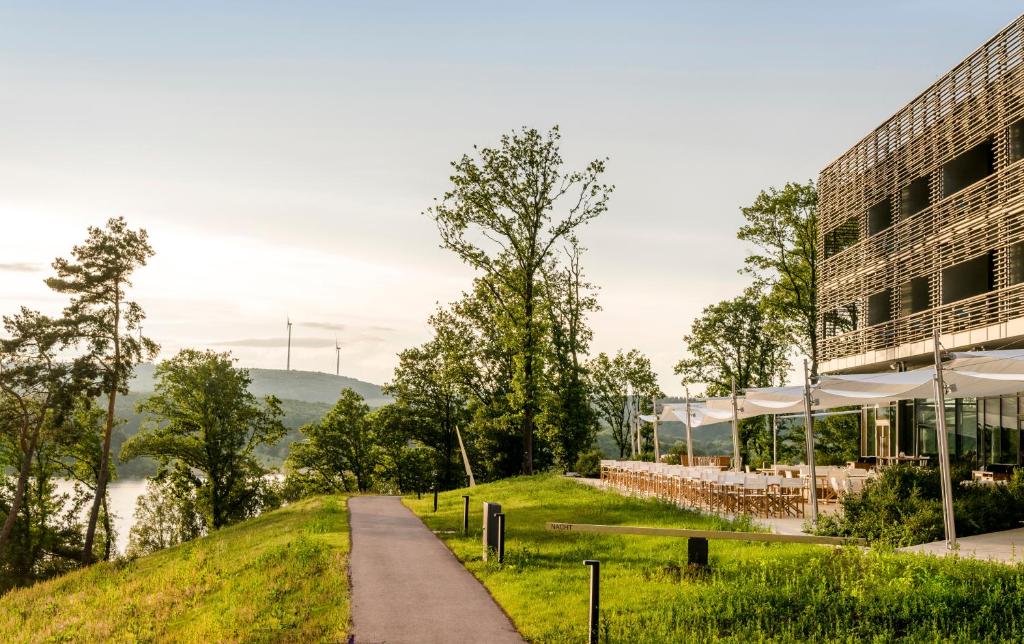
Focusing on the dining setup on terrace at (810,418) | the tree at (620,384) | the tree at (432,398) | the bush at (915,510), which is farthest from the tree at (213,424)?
the bush at (915,510)

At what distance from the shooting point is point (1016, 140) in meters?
25.8

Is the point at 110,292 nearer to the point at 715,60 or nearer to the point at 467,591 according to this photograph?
the point at 715,60

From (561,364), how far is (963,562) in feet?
145

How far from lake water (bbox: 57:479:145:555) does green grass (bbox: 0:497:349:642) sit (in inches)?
2755

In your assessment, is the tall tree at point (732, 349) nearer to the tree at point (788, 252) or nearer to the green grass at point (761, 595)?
the tree at point (788, 252)

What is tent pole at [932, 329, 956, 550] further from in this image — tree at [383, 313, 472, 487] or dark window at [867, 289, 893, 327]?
tree at [383, 313, 472, 487]

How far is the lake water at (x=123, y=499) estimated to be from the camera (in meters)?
101

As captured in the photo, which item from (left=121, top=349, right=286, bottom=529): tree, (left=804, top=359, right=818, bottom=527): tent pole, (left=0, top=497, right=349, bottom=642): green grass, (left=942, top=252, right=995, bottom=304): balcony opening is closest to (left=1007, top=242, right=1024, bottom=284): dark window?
(left=942, top=252, right=995, bottom=304): balcony opening

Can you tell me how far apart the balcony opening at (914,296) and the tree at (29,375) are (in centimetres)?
3558

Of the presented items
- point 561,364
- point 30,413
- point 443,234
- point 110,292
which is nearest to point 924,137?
point 443,234

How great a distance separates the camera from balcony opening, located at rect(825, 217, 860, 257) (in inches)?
1527

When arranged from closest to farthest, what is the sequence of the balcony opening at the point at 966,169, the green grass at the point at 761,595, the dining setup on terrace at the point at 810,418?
1. the green grass at the point at 761,595
2. the dining setup on terrace at the point at 810,418
3. the balcony opening at the point at 966,169

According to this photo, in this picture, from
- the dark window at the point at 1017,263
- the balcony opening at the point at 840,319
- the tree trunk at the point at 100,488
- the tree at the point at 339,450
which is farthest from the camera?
the tree at the point at 339,450

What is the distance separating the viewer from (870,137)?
116ft
